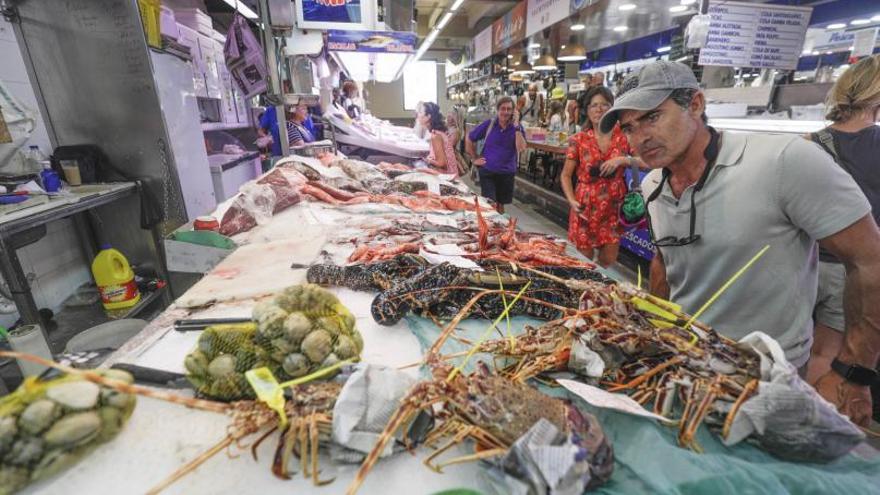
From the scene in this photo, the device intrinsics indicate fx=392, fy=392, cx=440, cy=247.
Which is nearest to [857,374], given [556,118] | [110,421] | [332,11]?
[110,421]

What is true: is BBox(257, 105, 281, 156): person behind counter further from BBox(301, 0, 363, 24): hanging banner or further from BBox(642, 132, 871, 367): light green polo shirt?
BBox(642, 132, 871, 367): light green polo shirt

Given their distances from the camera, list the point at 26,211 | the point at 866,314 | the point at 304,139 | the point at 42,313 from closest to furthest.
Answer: the point at 866,314 → the point at 26,211 → the point at 42,313 → the point at 304,139

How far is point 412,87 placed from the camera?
2005cm

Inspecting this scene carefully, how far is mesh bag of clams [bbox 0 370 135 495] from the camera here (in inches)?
29.8

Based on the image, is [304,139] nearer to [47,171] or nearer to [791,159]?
[47,171]

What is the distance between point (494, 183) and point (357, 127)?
8.40 ft

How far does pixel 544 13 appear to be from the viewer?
10.0 meters

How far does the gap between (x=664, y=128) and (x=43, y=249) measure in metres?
5.17

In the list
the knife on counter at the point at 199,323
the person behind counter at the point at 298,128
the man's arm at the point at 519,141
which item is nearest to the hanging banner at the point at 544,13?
the man's arm at the point at 519,141

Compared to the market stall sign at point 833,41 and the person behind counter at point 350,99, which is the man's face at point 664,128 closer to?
the person behind counter at point 350,99

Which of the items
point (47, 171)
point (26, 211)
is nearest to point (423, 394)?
point (26, 211)

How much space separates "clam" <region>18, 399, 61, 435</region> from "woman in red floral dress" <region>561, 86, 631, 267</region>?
3932 mm

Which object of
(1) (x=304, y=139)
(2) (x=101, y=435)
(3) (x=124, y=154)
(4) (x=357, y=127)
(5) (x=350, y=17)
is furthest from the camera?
(4) (x=357, y=127)

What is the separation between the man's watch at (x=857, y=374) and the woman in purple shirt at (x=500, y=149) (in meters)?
4.54
